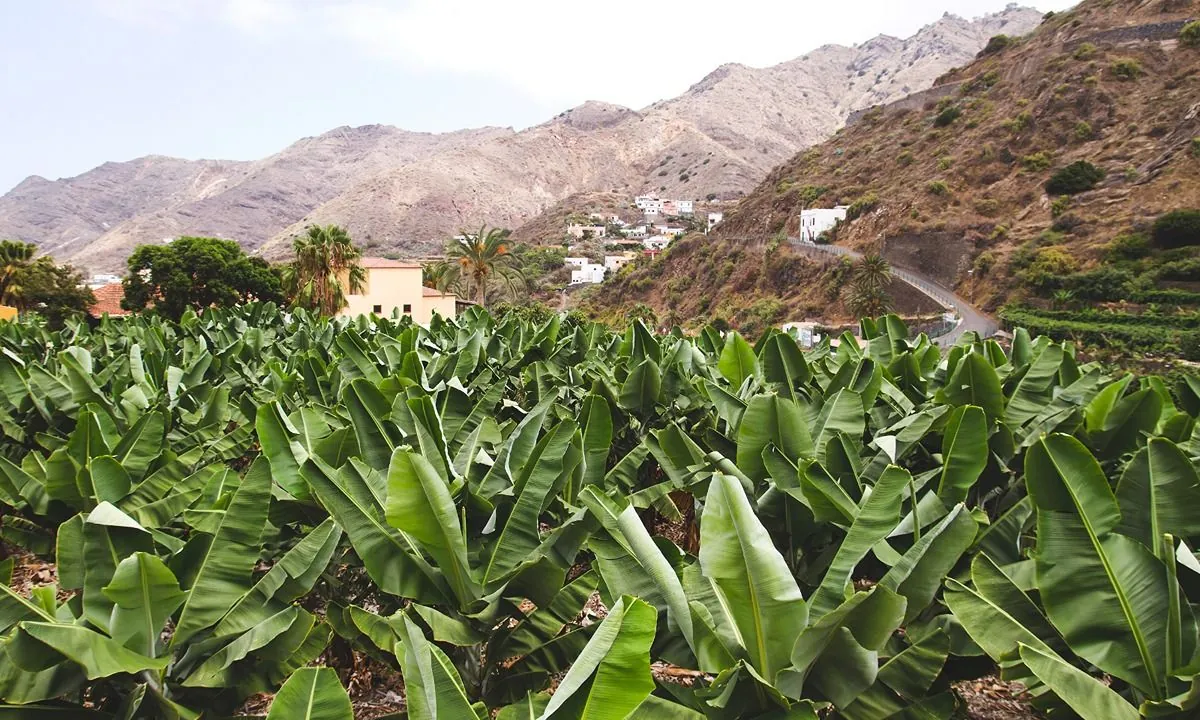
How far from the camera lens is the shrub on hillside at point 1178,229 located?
151ft

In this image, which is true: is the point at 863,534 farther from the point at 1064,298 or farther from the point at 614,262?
the point at 614,262

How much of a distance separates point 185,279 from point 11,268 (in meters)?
14.1

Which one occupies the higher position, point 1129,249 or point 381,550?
point 381,550

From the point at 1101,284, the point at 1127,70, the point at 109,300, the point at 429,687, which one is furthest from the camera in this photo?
the point at 1127,70

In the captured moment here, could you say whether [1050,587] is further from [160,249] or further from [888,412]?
[160,249]

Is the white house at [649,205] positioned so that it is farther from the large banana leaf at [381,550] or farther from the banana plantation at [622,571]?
the large banana leaf at [381,550]

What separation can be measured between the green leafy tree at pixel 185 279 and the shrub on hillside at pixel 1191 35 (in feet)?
277

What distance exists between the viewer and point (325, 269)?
1470 inches

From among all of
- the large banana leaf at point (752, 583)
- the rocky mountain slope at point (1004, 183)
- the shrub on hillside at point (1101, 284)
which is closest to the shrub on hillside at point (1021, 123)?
the rocky mountain slope at point (1004, 183)

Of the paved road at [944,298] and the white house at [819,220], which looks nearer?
the paved road at [944,298]

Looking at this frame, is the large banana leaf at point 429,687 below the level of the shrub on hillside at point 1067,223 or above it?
below

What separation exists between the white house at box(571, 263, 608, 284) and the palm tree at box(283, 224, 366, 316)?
215 ft

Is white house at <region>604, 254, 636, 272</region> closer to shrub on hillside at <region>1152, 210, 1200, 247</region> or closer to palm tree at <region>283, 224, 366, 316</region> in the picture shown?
shrub on hillside at <region>1152, 210, 1200, 247</region>

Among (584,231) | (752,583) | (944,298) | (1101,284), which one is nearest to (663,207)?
(584,231)
